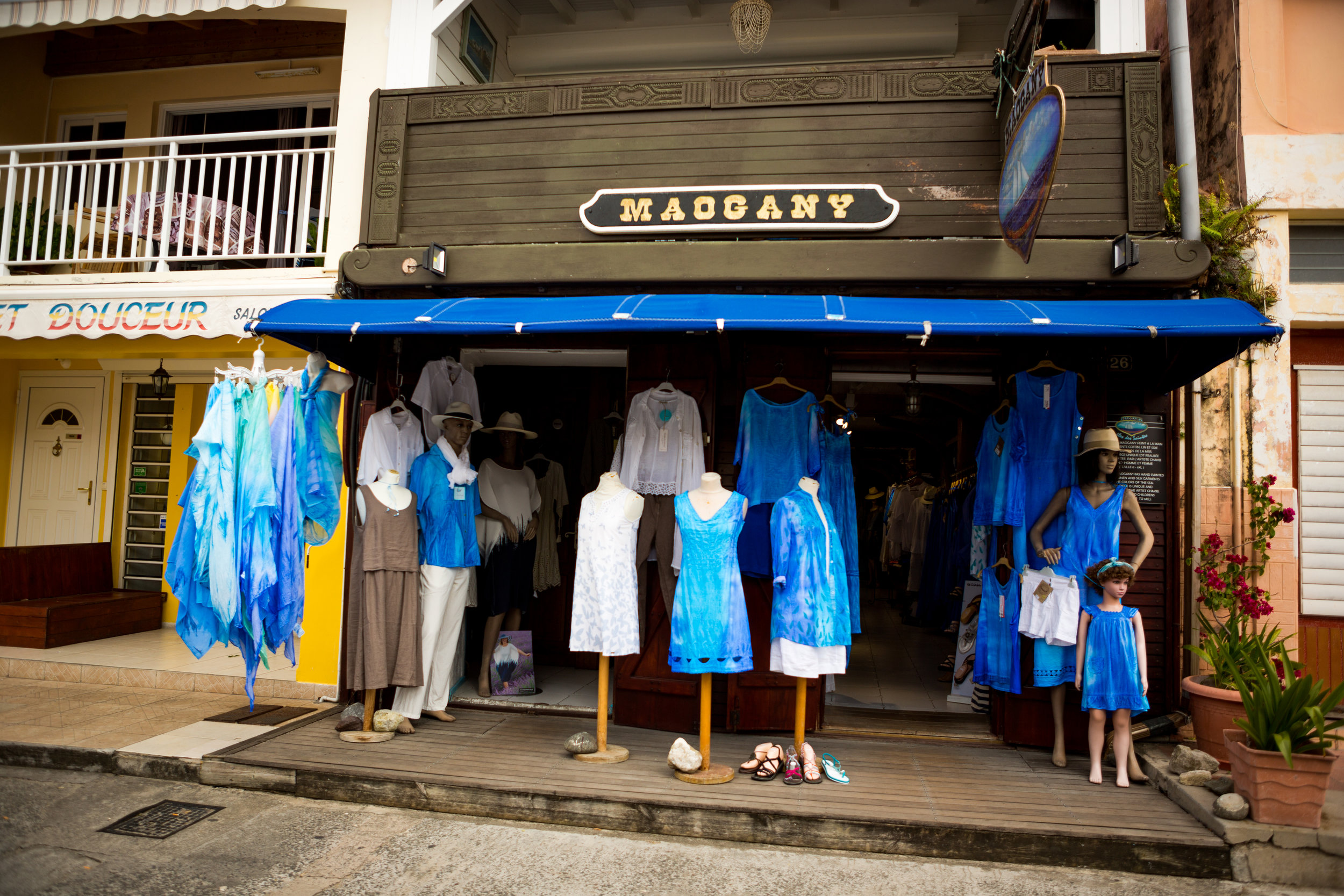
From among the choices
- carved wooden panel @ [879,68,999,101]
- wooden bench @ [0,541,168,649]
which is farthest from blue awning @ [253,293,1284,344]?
Result: wooden bench @ [0,541,168,649]

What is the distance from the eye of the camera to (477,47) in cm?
728

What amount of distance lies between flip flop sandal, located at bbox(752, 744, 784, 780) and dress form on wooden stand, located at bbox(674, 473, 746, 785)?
0.15m

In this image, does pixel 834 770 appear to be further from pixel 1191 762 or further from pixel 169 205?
pixel 169 205

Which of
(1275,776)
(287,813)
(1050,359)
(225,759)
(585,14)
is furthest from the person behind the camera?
(585,14)

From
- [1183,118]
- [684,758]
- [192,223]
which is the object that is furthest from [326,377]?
[1183,118]

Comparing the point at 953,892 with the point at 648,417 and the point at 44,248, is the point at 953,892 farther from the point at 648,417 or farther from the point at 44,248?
the point at 44,248

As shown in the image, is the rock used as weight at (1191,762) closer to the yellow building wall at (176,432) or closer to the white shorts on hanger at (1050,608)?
the white shorts on hanger at (1050,608)

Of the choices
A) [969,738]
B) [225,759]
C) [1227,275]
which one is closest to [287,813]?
[225,759]

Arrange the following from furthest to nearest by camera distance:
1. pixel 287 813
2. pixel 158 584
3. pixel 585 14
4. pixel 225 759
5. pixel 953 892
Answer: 1. pixel 158 584
2. pixel 585 14
3. pixel 225 759
4. pixel 287 813
5. pixel 953 892

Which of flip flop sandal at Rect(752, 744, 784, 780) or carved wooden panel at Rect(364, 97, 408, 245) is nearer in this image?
flip flop sandal at Rect(752, 744, 784, 780)

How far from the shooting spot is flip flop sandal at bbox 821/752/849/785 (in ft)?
15.5

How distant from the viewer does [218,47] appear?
895 cm

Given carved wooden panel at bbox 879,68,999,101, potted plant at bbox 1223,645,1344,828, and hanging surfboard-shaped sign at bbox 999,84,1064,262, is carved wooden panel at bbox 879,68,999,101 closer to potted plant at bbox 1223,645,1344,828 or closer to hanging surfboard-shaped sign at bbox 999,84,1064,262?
hanging surfboard-shaped sign at bbox 999,84,1064,262

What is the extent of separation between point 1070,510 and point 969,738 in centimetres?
182
